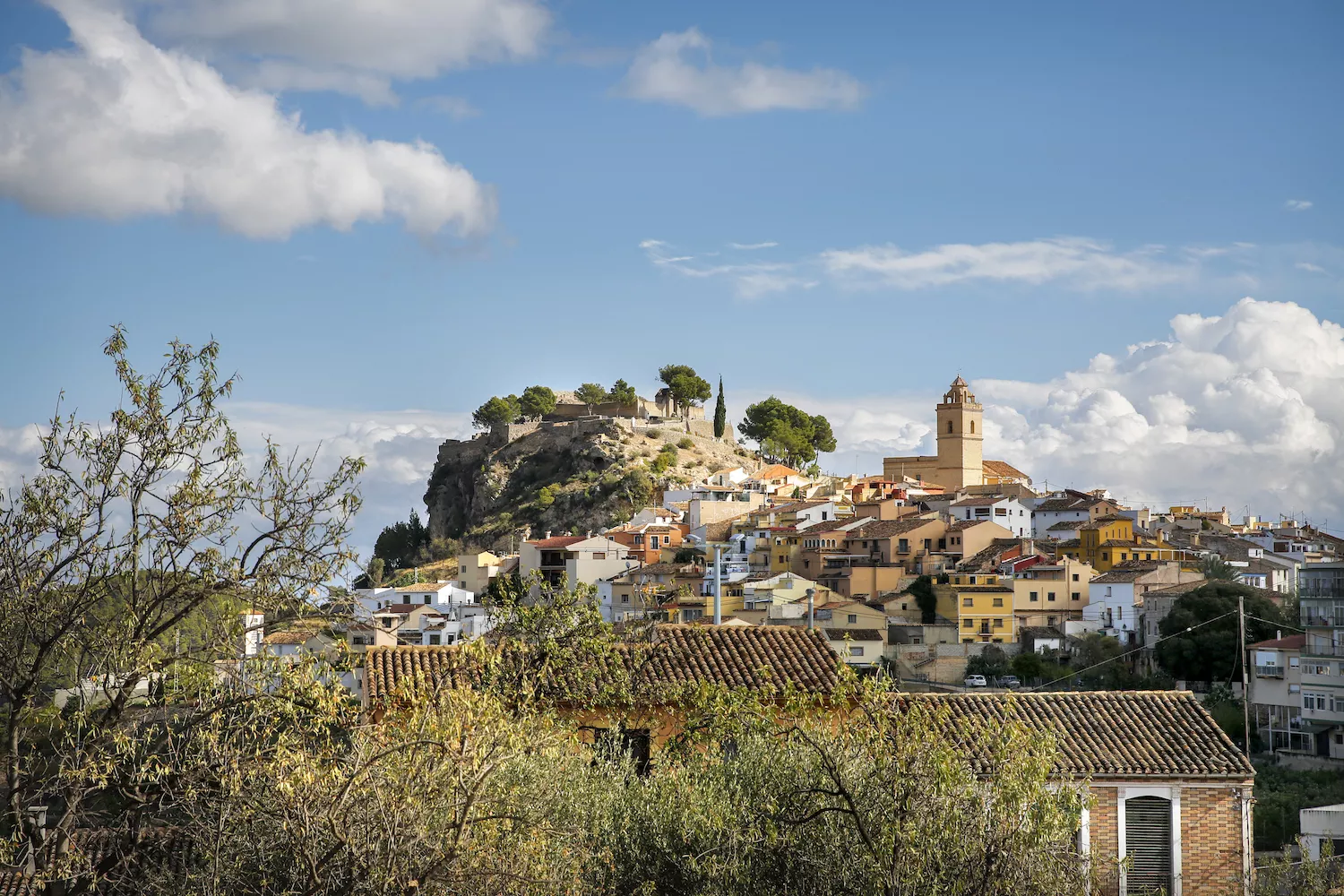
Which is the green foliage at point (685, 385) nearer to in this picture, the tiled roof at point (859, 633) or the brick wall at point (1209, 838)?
the tiled roof at point (859, 633)

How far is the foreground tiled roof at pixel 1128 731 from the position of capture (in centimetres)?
2147

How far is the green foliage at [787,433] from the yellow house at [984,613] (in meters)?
57.7

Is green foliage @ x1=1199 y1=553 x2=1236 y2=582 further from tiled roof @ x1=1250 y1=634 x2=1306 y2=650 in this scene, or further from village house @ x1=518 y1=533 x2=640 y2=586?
village house @ x1=518 y1=533 x2=640 y2=586

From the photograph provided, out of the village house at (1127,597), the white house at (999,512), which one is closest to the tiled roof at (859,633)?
the village house at (1127,597)

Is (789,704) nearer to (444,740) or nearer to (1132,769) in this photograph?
(444,740)

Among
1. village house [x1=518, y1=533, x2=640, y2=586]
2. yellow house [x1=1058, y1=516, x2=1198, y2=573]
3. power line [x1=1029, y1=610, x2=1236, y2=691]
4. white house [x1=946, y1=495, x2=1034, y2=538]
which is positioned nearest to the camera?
power line [x1=1029, y1=610, x2=1236, y2=691]

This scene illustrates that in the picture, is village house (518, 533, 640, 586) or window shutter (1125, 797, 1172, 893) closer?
window shutter (1125, 797, 1172, 893)

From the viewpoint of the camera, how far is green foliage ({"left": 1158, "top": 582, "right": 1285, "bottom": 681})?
55906 millimetres

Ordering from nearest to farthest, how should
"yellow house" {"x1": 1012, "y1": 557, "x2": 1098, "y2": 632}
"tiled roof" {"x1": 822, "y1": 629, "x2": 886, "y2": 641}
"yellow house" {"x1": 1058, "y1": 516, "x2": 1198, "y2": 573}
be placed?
"tiled roof" {"x1": 822, "y1": 629, "x2": 886, "y2": 641}, "yellow house" {"x1": 1012, "y1": 557, "x2": 1098, "y2": 632}, "yellow house" {"x1": 1058, "y1": 516, "x2": 1198, "y2": 573}

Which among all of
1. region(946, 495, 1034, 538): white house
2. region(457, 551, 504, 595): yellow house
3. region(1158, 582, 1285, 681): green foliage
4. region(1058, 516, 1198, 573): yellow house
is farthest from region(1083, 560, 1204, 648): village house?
region(457, 551, 504, 595): yellow house

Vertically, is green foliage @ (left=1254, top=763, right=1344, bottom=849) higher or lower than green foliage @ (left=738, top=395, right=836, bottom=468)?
lower

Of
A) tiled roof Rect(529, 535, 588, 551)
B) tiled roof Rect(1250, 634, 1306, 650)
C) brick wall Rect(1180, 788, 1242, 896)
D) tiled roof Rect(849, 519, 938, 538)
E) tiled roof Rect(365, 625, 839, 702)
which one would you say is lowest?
brick wall Rect(1180, 788, 1242, 896)

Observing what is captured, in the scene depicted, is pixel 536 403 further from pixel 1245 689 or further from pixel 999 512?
pixel 1245 689

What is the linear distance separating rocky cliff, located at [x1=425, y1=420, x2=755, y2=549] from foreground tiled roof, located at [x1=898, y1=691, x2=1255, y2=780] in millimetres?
80587
